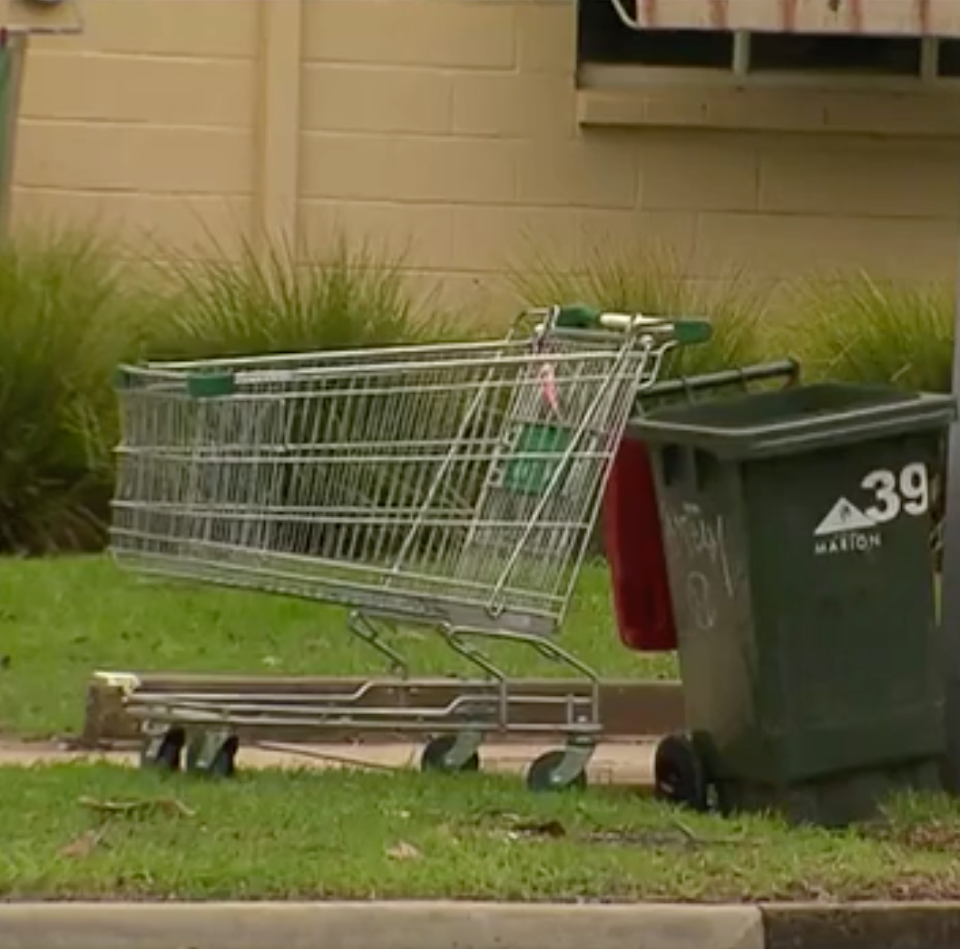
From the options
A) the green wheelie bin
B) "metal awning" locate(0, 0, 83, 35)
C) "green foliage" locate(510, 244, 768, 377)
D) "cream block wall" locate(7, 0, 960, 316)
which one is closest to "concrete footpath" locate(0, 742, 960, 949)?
the green wheelie bin

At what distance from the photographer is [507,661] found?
33.3ft

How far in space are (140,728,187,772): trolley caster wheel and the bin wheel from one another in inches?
51.8

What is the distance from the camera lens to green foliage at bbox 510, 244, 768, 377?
13.0 meters

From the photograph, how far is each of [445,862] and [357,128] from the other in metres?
7.83

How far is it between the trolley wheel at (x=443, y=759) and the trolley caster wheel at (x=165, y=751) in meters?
0.69

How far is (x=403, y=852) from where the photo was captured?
7113mm

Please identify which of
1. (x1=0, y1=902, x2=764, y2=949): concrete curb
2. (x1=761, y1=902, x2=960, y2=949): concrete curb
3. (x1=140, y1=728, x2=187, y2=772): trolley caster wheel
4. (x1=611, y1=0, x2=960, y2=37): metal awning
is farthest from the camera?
(x1=611, y1=0, x2=960, y2=37): metal awning

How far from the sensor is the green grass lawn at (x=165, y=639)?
31.7 feet

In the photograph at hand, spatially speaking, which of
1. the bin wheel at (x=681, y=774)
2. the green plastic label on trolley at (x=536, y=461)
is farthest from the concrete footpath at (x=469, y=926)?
the green plastic label on trolley at (x=536, y=461)

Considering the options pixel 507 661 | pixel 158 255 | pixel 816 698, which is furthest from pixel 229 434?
pixel 158 255

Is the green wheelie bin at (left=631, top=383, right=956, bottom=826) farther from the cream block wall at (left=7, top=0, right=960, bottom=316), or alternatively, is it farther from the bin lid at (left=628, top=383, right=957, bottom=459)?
the cream block wall at (left=7, top=0, right=960, bottom=316)

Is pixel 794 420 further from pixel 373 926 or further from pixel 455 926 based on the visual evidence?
pixel 373 926

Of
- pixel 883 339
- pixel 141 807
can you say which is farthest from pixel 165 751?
pixel 883 339

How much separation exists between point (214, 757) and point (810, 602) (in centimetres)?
170
